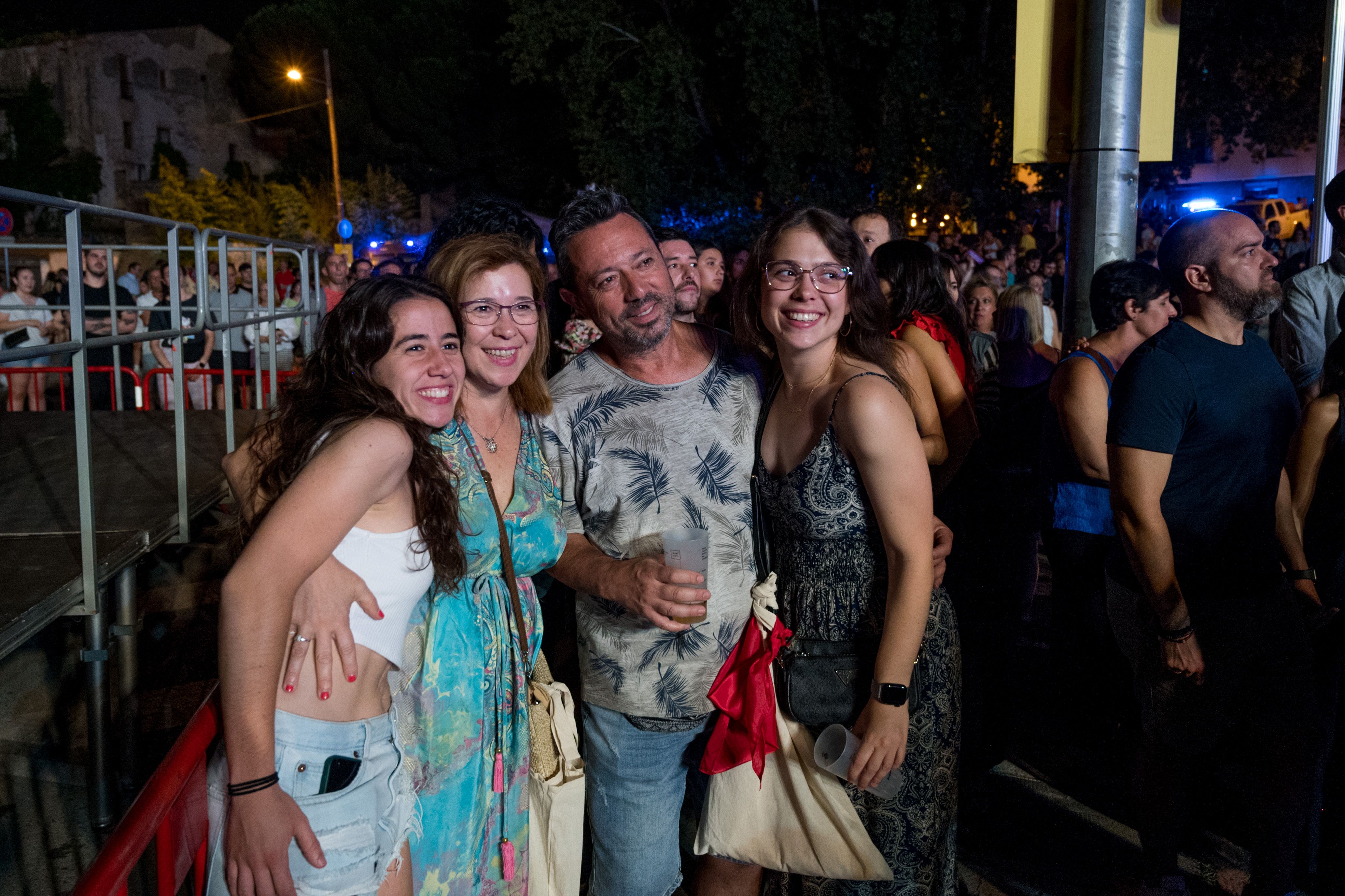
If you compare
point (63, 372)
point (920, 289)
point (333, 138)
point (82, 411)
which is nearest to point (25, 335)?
point (63, 372)

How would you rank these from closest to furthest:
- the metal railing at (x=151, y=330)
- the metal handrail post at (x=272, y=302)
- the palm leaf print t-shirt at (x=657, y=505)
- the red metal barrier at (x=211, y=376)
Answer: the palm leaf print t-shirt at (x=657, y=505)
the metal railing at (x=151, y=330)
the metal handrail post at (x=272, y=302)
the red metal barrier at (x=211, y=376)

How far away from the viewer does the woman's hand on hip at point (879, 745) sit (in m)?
2.11

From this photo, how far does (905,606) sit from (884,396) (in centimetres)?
47

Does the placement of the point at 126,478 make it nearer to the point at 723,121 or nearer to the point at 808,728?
the point at 808,728

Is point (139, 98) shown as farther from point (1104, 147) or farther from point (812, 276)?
point (812, 276)

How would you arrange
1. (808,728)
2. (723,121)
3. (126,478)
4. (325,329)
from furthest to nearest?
(723,121) → (126,478) → (808,728) → (325,329)

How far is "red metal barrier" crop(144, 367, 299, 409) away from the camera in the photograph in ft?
26.6

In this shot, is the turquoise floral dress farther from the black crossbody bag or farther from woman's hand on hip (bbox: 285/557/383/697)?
the black crossbody bag

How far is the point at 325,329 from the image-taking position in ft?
6.81

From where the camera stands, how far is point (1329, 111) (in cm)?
506

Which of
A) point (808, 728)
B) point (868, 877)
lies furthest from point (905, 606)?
point (868, 877)

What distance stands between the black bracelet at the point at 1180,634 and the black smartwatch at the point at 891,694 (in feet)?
3.63

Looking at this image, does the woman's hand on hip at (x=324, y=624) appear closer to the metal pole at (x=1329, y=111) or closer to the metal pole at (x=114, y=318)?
the metal pole at (x=114, y=318)

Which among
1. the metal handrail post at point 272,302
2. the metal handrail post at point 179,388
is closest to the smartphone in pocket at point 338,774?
the metal handrail post at point 179,388
